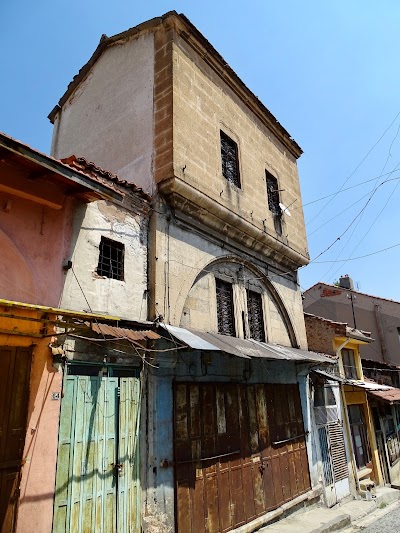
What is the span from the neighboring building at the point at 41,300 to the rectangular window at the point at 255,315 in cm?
422

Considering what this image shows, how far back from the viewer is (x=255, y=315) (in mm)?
10859

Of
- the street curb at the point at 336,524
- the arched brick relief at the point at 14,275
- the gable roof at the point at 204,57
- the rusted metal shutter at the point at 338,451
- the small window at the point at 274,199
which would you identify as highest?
the gable roof at the point at 204,57

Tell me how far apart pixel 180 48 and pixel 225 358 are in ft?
27.1

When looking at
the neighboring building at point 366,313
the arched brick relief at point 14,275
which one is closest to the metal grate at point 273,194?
the arched brick relief at point 14,275

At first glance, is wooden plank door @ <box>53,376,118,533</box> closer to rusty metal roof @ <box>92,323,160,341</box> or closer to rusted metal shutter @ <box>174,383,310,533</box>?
rusty metal roof @ <box>92,323,160,341</box>

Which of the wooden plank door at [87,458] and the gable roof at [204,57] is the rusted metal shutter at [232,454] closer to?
the wooden plank door at [87,458]

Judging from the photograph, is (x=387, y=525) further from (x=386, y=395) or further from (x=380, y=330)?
(x=380, y=330)

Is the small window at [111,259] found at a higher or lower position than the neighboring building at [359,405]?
higher

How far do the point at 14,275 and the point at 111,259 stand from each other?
1.96 m

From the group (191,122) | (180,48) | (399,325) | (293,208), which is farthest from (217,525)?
(399,325)

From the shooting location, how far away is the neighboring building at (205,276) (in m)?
7.15

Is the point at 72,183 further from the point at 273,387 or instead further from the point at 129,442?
the point at 273,387

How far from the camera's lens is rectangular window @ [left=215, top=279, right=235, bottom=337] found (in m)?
9.47

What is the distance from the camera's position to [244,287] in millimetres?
10555
